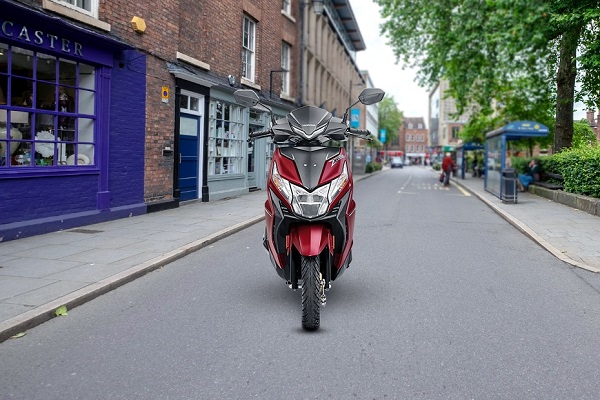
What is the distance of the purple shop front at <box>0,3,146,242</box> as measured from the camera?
805 cm

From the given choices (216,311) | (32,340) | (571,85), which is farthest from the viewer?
(571,85)

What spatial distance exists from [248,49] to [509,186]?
9.50 m

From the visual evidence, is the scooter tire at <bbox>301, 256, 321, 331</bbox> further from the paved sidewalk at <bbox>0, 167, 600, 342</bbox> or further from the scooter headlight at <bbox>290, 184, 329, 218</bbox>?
the paved sidewalk at <bbox>0, 167, 600, 342</bbox>

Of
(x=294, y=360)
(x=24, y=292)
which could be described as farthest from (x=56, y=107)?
(x=294, y=360)

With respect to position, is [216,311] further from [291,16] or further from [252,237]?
[291,16]

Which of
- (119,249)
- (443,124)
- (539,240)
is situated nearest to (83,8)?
(119,249)

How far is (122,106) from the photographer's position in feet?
34.9

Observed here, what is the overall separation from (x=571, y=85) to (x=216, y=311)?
63.0 feet

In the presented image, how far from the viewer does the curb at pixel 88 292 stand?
418 cm

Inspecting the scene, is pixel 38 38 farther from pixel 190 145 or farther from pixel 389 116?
pixel 389 116

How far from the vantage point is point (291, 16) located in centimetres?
2209

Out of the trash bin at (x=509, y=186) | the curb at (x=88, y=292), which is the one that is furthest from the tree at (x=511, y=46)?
the curb at (x=88, y=292)

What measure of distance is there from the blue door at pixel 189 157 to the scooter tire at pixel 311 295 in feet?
31.8

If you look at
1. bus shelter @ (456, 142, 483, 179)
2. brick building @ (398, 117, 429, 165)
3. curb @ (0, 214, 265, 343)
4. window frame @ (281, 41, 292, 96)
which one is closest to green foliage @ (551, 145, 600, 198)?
curb @ (0, 214, 265, 343)
